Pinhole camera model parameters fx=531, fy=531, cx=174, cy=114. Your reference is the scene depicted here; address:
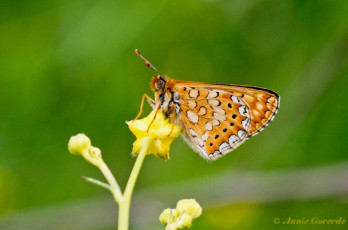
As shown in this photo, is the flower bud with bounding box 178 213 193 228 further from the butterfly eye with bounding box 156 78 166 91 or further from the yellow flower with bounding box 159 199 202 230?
the butterfly eye with bounding box 156 78 166 91

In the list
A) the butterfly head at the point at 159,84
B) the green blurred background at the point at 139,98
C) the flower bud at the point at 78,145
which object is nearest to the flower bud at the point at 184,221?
the flower bud at the point at 78,145

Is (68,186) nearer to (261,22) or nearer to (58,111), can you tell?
(58,111)

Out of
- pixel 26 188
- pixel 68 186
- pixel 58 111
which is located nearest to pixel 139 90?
pixel 58 111

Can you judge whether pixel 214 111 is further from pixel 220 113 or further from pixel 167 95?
pixel 167 95

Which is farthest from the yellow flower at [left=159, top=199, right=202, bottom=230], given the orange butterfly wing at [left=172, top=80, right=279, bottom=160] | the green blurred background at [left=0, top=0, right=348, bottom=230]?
the green blurred background at [left=0, top=0, right=348, bottom=230]

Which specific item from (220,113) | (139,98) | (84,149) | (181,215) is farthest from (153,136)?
(139,98)

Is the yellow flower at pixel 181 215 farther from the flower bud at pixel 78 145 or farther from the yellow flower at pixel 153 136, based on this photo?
the flower bud at pixel 78 145
